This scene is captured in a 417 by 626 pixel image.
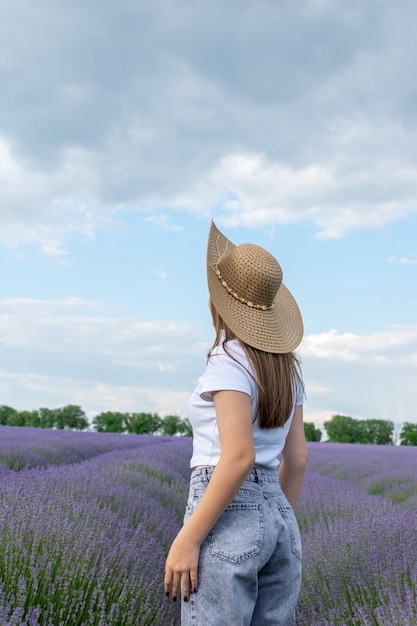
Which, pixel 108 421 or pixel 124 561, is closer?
pixel 124 561

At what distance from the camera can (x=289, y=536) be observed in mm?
1805

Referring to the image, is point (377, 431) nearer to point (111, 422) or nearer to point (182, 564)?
point (111, 422)

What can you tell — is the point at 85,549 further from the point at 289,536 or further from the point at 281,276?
the point at 281,276

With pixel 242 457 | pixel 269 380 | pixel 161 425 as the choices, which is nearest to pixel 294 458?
pixel 269 380

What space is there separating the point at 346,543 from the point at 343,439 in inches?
1292

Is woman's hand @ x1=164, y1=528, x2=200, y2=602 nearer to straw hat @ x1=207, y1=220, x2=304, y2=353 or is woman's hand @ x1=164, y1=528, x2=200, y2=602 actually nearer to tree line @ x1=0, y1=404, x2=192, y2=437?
straw hat @ x1=207, y1=220, x2=304, y2=353

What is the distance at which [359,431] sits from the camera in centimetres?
3506

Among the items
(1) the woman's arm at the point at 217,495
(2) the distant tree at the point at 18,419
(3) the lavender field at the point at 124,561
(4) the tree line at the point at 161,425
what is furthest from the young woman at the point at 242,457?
(2) the distant tree at the point at 18,419

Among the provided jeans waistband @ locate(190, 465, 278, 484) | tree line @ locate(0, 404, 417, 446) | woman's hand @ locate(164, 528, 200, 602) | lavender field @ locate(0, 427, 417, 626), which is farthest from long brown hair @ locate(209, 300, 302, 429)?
tree line @ locate(0, 404, 417, 446)

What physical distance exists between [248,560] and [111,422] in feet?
113

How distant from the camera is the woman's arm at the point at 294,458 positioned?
6.68 ft

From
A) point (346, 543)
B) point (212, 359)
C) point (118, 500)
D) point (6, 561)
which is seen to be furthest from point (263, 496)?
point (118, 500)

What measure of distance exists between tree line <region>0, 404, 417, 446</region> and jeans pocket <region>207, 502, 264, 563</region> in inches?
1244

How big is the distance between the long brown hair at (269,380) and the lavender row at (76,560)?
869mm
